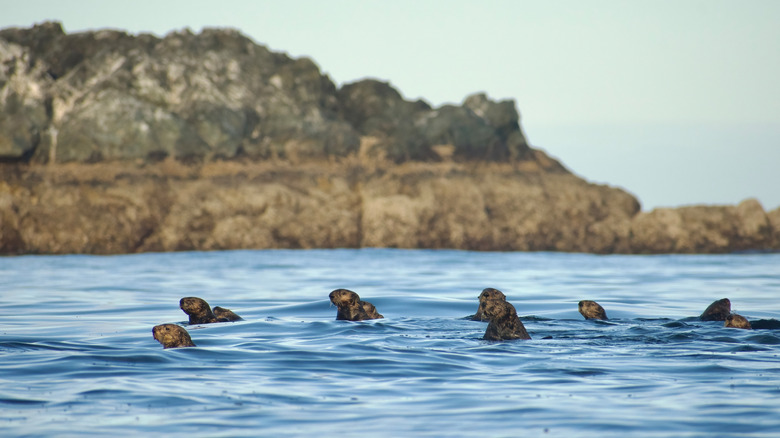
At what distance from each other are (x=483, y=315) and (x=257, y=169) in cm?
4356

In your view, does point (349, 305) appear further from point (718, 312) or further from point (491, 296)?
point (718, 312)

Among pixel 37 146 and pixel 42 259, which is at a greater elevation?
pixel 37 146

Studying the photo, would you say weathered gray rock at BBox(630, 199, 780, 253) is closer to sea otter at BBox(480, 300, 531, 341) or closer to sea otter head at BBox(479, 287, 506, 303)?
sea otter head at BBox(479, 287, 506, 303)

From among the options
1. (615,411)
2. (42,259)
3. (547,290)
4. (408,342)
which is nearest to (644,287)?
(547,290)

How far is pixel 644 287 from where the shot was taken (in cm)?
2600

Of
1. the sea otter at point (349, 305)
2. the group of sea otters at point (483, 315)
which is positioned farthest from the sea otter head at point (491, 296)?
the sea otter at point (349, 305)

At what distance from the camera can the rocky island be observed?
5084 cm

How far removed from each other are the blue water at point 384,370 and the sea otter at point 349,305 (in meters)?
0.35

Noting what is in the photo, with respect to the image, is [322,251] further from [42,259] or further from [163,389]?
[163,389]

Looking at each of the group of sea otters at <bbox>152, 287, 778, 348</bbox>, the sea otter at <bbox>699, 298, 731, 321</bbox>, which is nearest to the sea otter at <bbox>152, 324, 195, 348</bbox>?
the group of sea otters at <bbox>152, 287, 778, 348</bbox>

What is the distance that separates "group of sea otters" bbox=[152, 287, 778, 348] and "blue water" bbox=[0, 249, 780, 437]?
21 cm

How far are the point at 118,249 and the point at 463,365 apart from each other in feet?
136

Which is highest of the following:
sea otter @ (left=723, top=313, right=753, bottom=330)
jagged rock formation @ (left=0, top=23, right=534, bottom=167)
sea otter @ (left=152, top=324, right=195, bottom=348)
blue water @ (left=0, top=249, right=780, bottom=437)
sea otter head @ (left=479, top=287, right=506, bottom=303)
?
jagged rock formation @ (left=0, top=23, right=534, bottom=167)

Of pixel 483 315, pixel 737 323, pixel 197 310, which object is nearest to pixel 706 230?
pixel 737 323
